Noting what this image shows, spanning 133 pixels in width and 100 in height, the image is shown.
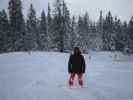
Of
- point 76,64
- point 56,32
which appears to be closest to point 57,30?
point 56,32

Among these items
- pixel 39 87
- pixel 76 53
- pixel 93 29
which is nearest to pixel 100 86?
pixel 76 53

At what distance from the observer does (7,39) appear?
139 ft

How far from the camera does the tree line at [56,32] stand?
3997 cm

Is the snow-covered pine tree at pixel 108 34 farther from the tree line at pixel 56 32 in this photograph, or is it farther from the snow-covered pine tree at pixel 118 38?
the snow-covered pine tree at pixel 118 38

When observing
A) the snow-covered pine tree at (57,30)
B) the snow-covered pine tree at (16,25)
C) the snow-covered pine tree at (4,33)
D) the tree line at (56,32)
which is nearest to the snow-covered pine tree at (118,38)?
the tree line at (56,32)

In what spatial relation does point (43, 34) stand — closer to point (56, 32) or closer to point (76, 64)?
point (56, 32)

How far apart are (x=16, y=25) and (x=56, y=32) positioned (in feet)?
29.3

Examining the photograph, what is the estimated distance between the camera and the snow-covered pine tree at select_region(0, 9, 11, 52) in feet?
141

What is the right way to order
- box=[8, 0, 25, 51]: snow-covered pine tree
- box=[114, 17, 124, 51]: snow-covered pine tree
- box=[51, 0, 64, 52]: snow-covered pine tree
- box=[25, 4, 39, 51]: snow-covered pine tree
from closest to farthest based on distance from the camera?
1. box=[8, 0, 25, 51]: snow-covered pine tree
2. box=[51, 0, 64, 52]: snow-covered pine tree
3. box=[25, 4, 39, 51]: snow-covered pine tree
4. box=[114, 17, 124, 51]: snow-covered pine tree

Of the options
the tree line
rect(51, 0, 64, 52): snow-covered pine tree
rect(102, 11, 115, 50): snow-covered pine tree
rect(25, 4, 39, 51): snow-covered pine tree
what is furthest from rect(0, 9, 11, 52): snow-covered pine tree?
rect(102, 11, 115, 50): snow-covered pine tree

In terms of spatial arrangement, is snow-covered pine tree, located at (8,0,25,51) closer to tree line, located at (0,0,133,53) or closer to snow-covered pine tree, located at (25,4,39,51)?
tree line, located at (0,0,133,53)

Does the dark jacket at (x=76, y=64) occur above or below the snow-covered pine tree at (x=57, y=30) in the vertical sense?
below

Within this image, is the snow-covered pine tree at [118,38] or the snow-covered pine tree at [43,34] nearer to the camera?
the snow-covered pine tree at [43,34]

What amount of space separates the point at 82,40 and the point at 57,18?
21500 millimetres
